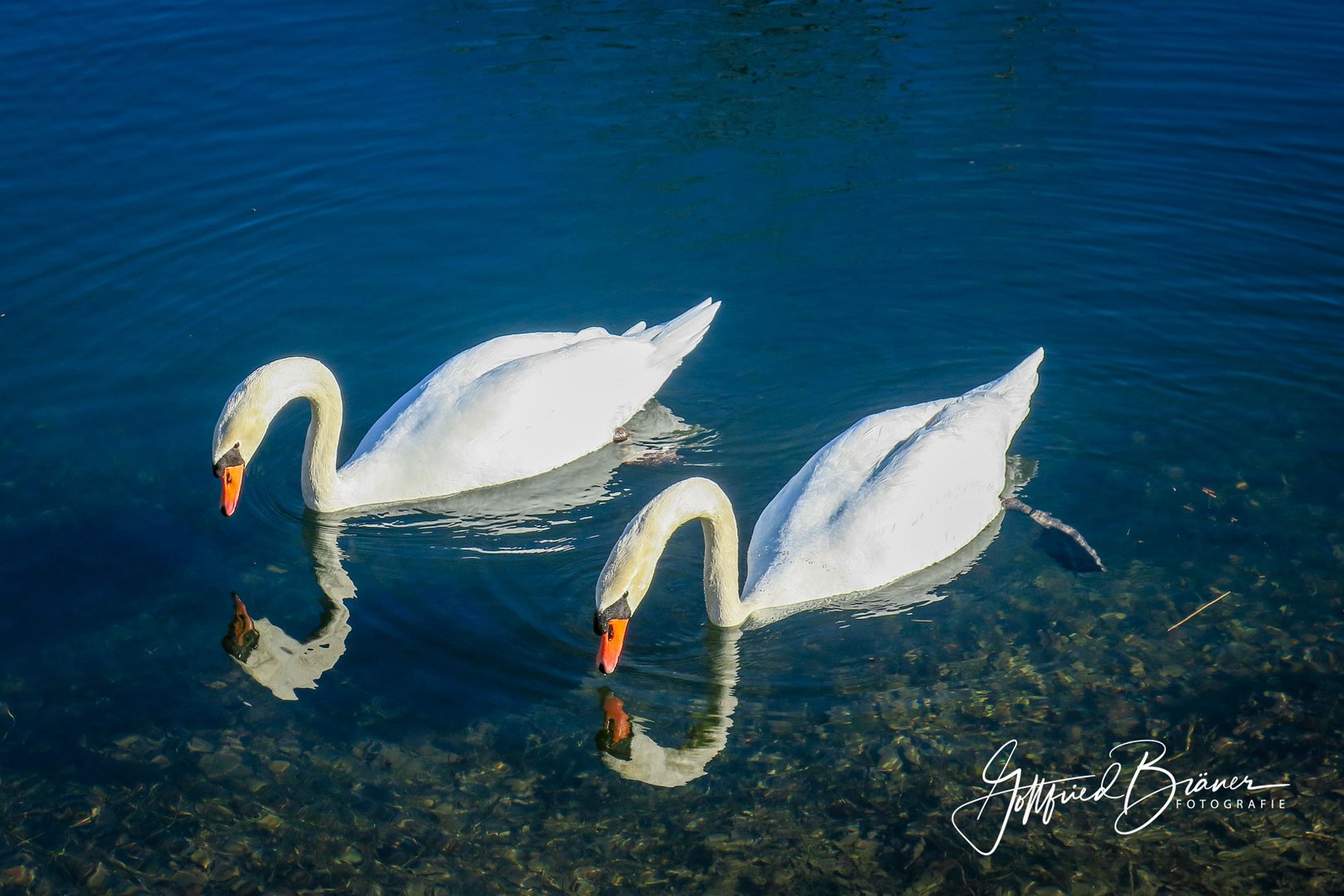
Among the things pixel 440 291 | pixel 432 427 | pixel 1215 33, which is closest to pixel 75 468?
pixel 432 427

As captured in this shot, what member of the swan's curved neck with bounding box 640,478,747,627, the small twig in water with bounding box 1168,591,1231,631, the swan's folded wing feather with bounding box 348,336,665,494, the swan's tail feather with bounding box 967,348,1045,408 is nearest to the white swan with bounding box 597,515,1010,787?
the swan's curved neck with bounding box 640,478,747,627

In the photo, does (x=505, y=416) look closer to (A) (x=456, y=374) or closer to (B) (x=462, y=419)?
(B) (x=462, y=419)

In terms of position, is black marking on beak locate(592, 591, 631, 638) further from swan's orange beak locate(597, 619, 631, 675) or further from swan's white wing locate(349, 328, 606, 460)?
swan's white wing locate(349, 328, 606, 460)

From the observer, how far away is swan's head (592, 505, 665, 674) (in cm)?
749

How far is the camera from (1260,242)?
1305cm

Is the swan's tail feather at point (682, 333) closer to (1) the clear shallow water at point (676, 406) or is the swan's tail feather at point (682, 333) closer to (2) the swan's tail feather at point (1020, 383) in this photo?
(1) the clear shallow water at point (676, 406)

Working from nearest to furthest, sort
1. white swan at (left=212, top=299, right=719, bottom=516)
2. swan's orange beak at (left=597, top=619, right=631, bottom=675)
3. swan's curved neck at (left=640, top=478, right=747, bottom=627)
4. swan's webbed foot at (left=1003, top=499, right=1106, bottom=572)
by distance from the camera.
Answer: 1. swan's orange beak at (left=597, top=619, right=631, bottom=675)
2. swan's curved neck at (left=640, top=478, right=747, bottom=627)
3. swan's webbed foot at (left=1003, top=499, right=1106, bottom=572)
4. white swan at (left=212, top=299, right=719, bottom=516)

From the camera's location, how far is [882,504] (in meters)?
8.82

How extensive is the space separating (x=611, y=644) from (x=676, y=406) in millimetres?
4329

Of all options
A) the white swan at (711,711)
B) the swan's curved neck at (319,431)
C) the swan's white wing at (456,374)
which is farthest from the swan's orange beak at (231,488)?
the white swan at (711,711)

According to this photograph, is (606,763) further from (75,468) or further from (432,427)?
(75,468)

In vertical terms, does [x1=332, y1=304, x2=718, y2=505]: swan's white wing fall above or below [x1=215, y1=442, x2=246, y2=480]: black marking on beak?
below

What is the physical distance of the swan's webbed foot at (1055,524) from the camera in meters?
9.09

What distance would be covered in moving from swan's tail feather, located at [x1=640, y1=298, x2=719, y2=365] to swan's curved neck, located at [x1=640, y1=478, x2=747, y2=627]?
3.38m
